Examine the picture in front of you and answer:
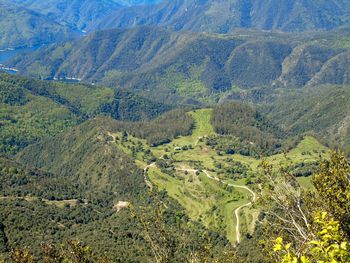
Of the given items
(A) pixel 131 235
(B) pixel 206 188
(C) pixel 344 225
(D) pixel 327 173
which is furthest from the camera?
(B) pixel 206 188

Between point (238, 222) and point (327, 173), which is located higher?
point (327, 173)

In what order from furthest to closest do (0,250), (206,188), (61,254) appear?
(206,188), (0,250), (61,254)

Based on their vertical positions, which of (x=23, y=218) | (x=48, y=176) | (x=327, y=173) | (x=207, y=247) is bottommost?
(x=48, y=176)

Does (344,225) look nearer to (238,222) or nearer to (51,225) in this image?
(51,225)

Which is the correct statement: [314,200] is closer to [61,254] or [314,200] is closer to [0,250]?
[61,254]

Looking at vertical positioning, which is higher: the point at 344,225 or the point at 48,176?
the point at 344,225

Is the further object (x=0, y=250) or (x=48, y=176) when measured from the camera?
(x=48, y=176)

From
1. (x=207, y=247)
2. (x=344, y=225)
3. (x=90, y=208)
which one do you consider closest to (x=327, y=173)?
(x=344, y=225)

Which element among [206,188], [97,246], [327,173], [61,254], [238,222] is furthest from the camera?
[206,188]

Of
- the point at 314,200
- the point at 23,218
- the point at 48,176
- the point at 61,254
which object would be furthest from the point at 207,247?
the point at 48,176
